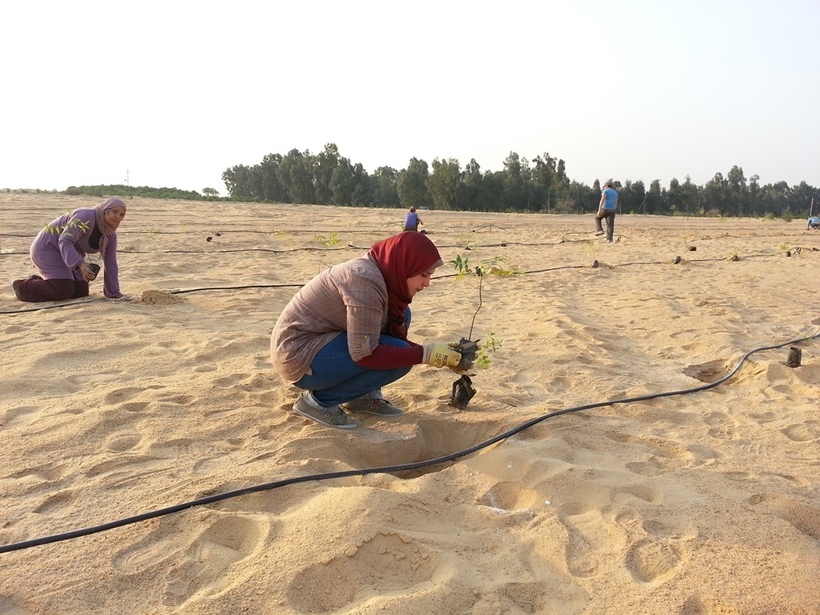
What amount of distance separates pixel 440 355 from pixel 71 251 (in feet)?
12.9

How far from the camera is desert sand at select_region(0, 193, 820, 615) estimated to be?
1.88 metres

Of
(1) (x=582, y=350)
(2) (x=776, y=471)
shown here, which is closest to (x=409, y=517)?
(2) (x=776, y=471)

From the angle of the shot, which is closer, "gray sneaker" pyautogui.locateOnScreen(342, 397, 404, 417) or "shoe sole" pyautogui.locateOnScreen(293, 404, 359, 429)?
"shoe sole" pyautogui.locateOnScreen(293, 404, 359, 429)

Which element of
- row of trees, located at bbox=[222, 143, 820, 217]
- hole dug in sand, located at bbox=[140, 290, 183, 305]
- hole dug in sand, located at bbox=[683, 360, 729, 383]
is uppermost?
row of trees, located at bbox=[222, 143, 820, 217]

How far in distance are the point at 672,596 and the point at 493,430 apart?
1.36 meters

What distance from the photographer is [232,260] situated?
29.5 ft

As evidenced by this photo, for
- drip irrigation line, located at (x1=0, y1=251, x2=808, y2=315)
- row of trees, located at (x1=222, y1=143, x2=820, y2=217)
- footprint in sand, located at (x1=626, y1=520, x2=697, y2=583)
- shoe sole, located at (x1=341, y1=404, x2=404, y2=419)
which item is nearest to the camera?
footprint in sand, located at (x1=626, y1=520, x2=697, y2=583)

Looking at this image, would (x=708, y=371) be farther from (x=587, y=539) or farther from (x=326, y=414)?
(x=326, y=414)

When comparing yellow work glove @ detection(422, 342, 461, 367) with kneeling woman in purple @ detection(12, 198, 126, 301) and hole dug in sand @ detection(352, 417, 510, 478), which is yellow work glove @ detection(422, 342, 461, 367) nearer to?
hole dug in sand @ detection(352, 417, 510, 478)

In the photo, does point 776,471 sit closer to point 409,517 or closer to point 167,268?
point 409,517

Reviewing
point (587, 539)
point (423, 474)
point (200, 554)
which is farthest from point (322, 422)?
point (587, 539)

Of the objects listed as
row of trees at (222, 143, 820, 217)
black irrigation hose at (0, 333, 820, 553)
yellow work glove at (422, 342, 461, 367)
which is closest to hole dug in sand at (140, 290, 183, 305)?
yellow work glove at (422, 342, 461, 367)

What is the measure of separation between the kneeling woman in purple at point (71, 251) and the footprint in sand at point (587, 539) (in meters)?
4.63

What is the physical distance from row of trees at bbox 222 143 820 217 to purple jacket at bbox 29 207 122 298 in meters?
35.7
